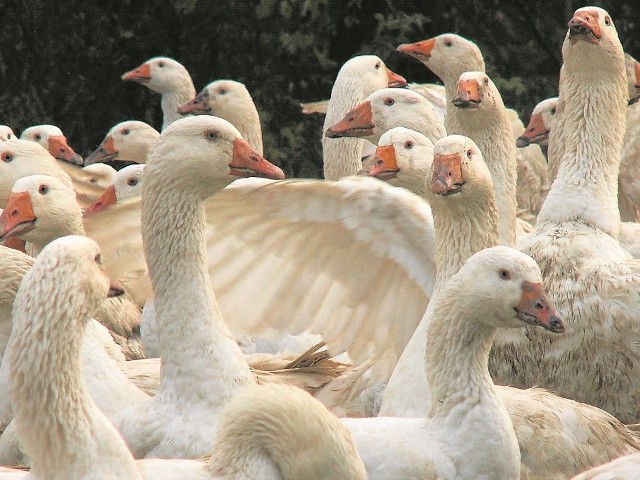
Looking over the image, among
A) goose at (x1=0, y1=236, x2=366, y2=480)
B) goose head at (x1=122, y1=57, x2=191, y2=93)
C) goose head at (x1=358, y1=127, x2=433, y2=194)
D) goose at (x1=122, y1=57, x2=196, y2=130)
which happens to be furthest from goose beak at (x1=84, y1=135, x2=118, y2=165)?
goose at (x1=0, y1=236, x2=366, y2=480)

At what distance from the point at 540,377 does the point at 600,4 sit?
6.29 metres

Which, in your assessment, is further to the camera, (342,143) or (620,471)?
(342,143)

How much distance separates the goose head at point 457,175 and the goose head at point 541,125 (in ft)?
12.2

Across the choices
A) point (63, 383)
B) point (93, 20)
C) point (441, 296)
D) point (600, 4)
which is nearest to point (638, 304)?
point (441, 296)

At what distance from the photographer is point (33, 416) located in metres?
5.29

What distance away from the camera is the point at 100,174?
1194 cm

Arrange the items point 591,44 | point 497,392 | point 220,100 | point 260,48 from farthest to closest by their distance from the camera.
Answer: point 260,48 → point 220,100 → point 591,44 → point 497,392

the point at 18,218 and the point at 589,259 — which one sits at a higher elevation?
the point at 18,218

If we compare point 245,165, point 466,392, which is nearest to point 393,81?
point 245,165

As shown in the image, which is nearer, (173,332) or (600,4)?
(173,332)

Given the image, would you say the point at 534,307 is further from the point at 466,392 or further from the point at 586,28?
the point at 586,28

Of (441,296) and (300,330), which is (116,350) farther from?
(441,296)

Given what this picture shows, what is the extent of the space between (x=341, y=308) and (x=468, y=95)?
5.85 feet

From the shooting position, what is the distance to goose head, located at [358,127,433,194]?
861cm
